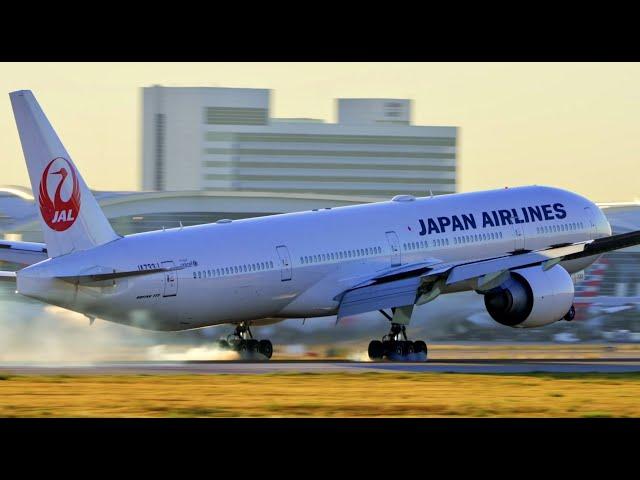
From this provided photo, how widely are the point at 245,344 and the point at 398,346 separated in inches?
187

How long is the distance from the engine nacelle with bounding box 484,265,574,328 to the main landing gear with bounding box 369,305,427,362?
2.45 m

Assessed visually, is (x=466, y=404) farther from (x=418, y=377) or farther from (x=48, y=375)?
(x=48, y=375)

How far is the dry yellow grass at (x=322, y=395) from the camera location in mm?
25172

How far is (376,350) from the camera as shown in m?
43.2

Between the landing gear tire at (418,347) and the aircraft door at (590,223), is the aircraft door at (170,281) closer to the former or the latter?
the landing gear tire at (418,347)

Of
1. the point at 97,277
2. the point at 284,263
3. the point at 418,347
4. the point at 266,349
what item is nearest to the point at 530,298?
the point at 418,347

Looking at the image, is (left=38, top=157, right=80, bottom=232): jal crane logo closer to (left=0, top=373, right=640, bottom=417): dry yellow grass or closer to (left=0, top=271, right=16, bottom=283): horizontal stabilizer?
(left=0, top=373, right=640, bottom=417): dry yellow grass

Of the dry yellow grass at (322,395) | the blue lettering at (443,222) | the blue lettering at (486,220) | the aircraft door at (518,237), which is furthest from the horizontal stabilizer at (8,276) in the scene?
the aircraft door at (518,237)

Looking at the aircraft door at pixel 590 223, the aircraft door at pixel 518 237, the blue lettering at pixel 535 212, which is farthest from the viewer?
the aircraft door at pixel 590 223

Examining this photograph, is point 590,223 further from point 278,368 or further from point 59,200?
point 59,200

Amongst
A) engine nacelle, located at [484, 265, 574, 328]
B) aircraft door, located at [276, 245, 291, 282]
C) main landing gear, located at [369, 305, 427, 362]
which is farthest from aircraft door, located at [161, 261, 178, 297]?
engine nacelle, located at [484, 265, 574, 328]

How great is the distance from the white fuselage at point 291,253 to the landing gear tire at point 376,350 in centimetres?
165

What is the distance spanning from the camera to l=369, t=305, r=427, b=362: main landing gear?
42.9m
